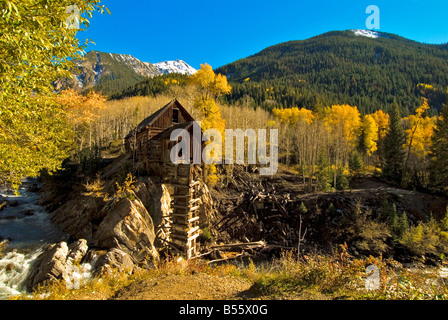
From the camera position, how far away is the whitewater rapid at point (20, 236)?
11387 millimetres

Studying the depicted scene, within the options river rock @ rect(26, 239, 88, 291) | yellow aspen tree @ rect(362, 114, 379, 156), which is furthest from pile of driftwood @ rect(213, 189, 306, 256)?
yellow aspen tree @ rect(362, 114, 379, 156)

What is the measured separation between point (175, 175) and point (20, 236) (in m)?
12.9

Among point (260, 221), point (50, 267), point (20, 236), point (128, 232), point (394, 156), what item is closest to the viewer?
point (50, 267)

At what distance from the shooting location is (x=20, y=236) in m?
15.8

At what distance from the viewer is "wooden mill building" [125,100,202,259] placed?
13.8 m

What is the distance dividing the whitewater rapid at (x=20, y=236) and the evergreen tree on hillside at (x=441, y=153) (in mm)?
35475

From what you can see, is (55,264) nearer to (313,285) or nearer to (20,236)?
(20,236)

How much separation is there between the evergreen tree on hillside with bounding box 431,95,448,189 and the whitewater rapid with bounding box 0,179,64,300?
3548 centimetres

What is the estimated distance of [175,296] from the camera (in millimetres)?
6543

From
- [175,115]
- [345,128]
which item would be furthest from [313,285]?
[345,128]

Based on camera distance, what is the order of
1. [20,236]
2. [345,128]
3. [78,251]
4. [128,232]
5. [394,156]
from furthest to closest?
1. [345,128]
2. [394,156]
3. [20,236]
4. [128,232]
5. [78,251]

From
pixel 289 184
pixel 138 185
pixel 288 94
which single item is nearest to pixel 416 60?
pixel 288 94
